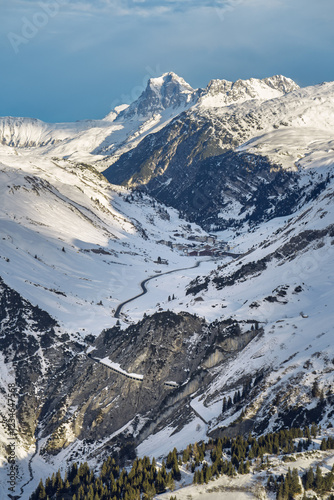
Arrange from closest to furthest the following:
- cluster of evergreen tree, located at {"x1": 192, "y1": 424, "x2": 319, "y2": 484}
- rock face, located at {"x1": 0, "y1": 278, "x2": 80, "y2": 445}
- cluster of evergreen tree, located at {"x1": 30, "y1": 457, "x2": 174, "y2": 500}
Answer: cluster of evergreen tree, located at {"x1": 192, "y1": 424, "x2": 319, "y2": 484}
cluster of evergreen tree, located at {"x1": 30, "y1": 457, "x2": 174, "y2": 500}
rock face, located at {"x1": 0, "y1": 278, "x2": 80, "y2": 445}

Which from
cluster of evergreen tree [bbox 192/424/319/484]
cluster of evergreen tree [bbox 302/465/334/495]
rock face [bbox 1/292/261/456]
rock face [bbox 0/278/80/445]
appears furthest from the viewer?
rock face [bbox 0/278/80/445]

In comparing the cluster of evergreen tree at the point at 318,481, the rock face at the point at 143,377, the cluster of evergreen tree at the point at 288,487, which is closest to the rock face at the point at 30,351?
the rock face at the point at 143,377

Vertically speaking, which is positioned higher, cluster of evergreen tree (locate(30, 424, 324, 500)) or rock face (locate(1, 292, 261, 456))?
cluster of evergreen tree (locate(30, 424, 324, 500))

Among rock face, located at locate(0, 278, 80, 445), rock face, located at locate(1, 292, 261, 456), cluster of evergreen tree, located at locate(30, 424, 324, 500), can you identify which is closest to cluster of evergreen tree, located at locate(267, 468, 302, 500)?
cluster of evergreen tree, located at locate(30, 424, 324, 500)

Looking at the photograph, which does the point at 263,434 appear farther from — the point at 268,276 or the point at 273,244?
the point at 273,244

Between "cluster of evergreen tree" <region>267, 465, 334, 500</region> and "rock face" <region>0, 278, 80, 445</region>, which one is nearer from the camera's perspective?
"cluster of evergreen tree" <region>267, 465, 334, 500</region>

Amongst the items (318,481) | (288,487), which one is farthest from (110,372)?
(318,481)

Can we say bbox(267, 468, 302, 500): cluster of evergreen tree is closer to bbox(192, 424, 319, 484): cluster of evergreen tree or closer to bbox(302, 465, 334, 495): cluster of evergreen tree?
bbox(302, 465, 334, 495): cluster of evergreen tree

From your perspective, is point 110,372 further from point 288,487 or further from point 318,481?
point 318,481

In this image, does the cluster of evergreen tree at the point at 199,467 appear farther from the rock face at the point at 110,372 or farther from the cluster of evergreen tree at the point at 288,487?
the rock face at the point at 110,372

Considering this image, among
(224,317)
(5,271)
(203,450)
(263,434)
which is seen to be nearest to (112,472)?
(203,450)

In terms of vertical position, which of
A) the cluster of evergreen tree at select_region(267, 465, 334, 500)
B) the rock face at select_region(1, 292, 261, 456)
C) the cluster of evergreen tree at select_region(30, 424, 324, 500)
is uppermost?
the cluster of evergreen tree at select_region(267, 465, 334, 500)

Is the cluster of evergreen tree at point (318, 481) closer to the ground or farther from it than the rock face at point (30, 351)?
farther from it
